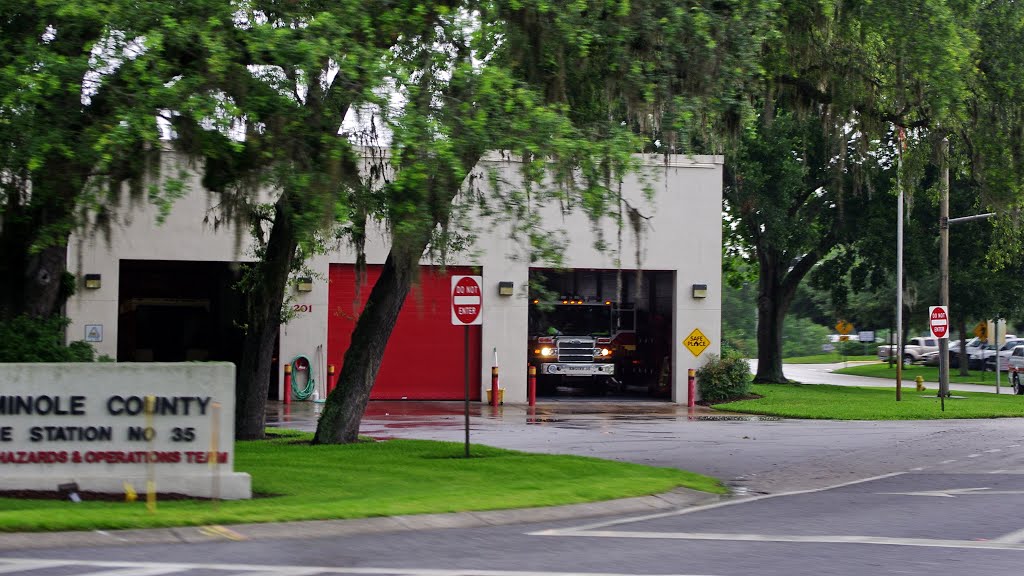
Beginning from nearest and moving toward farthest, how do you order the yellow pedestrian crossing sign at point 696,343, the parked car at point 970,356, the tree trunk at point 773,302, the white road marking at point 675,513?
the white road marking at point 675,513
the yellow pedestrian crossing sign at point 696,343
the tree trunk at point 773,302
the parked car at point 970,356

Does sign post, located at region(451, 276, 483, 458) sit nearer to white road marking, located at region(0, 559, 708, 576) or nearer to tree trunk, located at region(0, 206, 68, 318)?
tree trunk, located at region(0, 206, 68, 318)

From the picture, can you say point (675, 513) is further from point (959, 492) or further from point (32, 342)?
point (32, 342)

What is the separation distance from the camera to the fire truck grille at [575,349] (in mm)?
36125

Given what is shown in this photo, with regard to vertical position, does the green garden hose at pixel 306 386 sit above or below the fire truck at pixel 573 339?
below

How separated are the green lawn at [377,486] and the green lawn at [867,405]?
45.7 feet

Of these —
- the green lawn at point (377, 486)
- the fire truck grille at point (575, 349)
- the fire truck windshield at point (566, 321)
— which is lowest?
the green lawn at point (377, 486)

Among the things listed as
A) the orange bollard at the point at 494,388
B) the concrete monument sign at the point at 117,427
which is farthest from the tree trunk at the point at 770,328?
the concrete monument sign at the point at 117,427

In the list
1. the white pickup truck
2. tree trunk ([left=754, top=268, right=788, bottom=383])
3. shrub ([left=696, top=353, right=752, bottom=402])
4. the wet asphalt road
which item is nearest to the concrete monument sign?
the wet asphalt road

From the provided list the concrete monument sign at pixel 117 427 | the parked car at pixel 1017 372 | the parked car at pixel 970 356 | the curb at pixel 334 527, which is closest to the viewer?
the curb at pixel 334 527

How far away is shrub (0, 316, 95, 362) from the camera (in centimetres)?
1532

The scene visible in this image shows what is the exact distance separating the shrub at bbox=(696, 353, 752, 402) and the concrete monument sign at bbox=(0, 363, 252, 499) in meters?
23.9

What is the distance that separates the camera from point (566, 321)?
119 feet

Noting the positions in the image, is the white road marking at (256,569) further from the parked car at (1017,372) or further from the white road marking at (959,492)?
the parked car at (1017,372)

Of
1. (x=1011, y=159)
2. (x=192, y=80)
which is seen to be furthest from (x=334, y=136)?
(x=1011, y=159)
